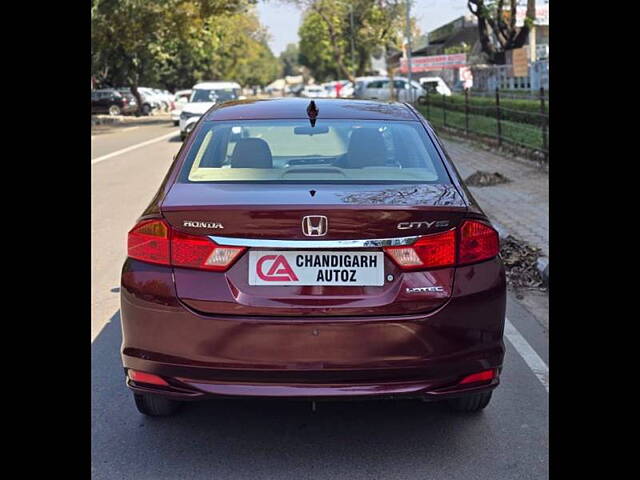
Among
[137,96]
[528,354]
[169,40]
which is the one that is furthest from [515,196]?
[137,96]

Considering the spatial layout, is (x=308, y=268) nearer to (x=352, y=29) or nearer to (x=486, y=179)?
(x=486, y=179)

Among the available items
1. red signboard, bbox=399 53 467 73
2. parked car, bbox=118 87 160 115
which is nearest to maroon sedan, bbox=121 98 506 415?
red signboard, bbox=399 53 467 73

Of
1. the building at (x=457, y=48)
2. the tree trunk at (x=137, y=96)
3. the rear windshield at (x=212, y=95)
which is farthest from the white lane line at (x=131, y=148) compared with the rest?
the tree trunk at (x=137, y=96)

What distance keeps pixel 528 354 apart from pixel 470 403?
3.84ft

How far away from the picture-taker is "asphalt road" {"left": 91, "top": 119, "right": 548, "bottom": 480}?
3754mm

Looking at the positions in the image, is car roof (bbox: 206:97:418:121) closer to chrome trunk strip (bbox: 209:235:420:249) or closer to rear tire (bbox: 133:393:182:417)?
chrome trunk strip (bbox: 209:235:420:249)

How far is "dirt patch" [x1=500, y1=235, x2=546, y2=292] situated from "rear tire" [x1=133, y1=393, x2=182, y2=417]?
369 cm

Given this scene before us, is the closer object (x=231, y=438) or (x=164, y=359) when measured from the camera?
(x=164, y=359)

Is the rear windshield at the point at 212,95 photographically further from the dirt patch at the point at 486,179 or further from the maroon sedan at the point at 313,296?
the maroon sedan at the point at 313,296

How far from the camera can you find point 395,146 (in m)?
4.59
